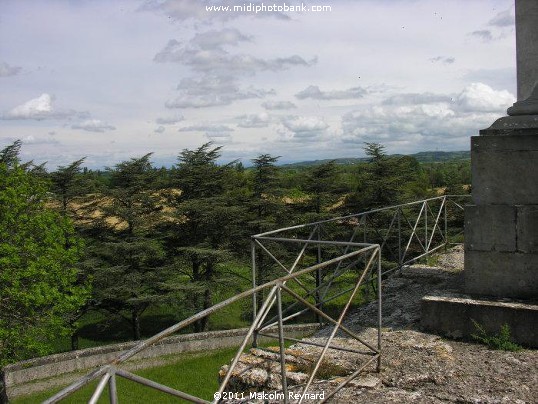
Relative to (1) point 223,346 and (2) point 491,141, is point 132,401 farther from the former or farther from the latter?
(2) point 491,141

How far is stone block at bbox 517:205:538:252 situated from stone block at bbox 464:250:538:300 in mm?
94

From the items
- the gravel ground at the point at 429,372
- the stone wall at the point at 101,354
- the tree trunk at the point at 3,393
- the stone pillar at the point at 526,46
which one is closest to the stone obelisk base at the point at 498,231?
the gravel ground at the point at 429,372

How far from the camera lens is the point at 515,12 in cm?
649

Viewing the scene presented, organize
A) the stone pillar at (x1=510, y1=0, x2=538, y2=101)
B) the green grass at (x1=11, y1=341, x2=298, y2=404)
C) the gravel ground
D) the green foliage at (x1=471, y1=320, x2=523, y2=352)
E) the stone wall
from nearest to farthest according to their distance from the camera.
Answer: the gravel ground
the green foliage at (x1=471, y1=320, x2=523, y2=352)
the stone pillar at (x1=510, y1=0, x2=538, y2=101)
the green grass at (x1=11, y1=341, x2=298, y2=404)
the stone wall

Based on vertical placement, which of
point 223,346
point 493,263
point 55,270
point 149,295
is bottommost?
point 223,346

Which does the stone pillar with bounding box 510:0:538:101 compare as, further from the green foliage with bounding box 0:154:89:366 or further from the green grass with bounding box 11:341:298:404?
the green foliage with bounding box 0:154:89:366

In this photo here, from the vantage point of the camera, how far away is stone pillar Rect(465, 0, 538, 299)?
5914 millimetres

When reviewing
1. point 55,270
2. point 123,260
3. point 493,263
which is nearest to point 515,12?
point 493,263

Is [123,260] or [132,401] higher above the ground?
[123,260]

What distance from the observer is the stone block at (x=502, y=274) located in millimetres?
5930

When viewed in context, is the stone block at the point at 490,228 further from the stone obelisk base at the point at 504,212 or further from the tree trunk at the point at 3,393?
the tree trunk at the point at 3,393

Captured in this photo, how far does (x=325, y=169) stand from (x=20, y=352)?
17.8m

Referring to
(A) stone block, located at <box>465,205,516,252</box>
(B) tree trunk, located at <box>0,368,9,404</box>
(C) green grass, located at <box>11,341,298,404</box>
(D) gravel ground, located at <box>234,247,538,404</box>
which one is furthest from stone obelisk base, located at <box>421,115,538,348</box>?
(B) tree trunk, located at <box>0,368,9,404</box>

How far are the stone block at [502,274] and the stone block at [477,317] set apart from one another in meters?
0.33
